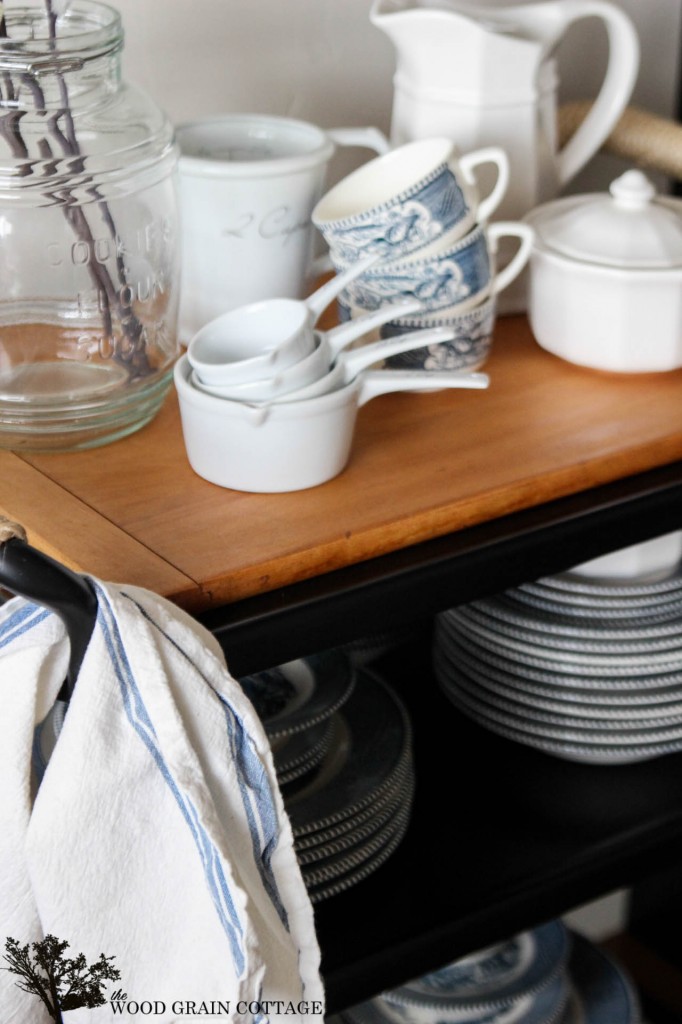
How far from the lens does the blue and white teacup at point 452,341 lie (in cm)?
94

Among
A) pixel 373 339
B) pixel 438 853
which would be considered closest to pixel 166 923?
pixel 438 853

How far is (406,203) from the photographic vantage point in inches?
35.8

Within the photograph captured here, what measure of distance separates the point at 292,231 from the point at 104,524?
0.32m

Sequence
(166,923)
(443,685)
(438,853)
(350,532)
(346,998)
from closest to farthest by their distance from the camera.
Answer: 1. (166,923)
2. (350,532)
3. (346,998)
4. (438,853)
5. (443,685)

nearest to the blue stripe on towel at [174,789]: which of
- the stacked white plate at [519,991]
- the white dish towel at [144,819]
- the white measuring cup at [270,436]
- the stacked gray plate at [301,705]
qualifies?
the white dish towel at [144,819]

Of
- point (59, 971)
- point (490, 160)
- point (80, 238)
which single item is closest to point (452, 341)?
point (490, 160)

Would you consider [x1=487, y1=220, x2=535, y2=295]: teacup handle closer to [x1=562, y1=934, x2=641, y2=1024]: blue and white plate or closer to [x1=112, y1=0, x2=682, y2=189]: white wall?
[x1=112, y1=0, x2=682, y2=189]: white wall

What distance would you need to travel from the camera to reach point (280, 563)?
29.7 inches

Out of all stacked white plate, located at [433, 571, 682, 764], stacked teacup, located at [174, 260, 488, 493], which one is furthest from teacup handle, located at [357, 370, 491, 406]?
stacked white plate, located at [433, 571, 682, 764]

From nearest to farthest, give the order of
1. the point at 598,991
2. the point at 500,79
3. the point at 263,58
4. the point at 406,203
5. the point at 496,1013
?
1. the point at 406,203
2. the point at 500,79
3. the point at 263,58
4. the point at 496,1013
5. the point at 598,991

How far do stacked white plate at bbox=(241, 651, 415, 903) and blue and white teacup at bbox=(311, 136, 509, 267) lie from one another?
1.13ft

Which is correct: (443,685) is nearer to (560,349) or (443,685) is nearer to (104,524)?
(560,349)

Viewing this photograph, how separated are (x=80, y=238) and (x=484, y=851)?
56 centimetres

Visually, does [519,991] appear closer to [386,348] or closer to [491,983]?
[491,983]
